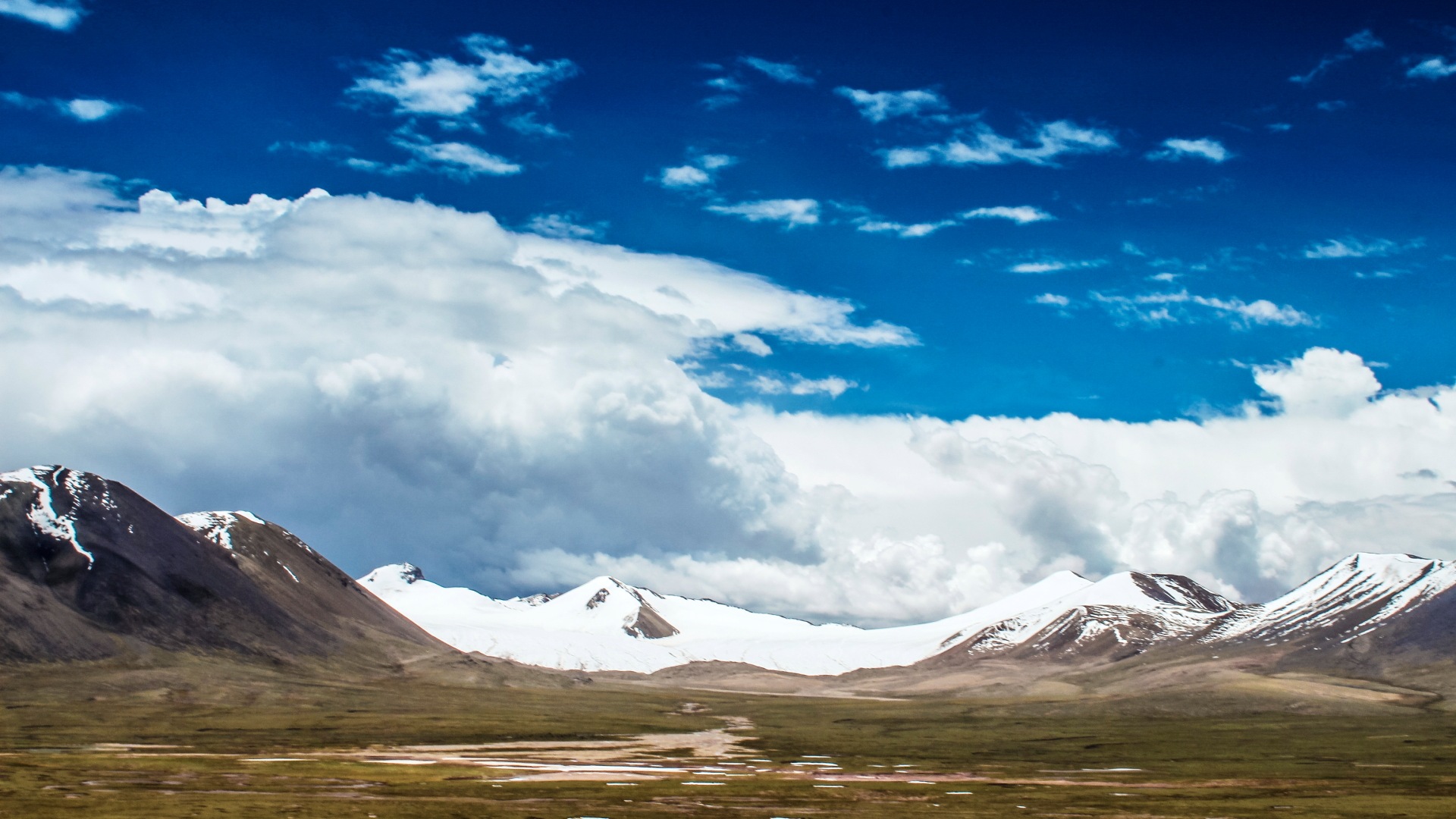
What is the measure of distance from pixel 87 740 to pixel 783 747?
96.3 meters

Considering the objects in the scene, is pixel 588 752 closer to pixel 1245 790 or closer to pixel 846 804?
pixel 846 804

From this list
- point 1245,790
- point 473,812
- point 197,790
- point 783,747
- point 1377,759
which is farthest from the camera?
point 783,747

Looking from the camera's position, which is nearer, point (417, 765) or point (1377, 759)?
point (417, 765)

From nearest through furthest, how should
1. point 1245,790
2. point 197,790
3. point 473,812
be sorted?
point 473,812 → point 197,790 → point 1245,790

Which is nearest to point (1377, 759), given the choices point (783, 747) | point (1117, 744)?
point (1117, 744)

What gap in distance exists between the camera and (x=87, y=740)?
169m

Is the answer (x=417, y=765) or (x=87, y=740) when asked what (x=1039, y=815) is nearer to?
(x=417, y=765)

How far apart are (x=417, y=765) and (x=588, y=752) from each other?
37909 millimetres

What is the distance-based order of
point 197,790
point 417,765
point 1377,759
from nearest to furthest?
point 197,790 < point 417,765 < point 1377,759

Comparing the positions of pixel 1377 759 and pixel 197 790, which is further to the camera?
pixel 1377 759

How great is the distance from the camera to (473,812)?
90.4 m

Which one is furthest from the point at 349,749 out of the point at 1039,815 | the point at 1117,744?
the point at 1117,744

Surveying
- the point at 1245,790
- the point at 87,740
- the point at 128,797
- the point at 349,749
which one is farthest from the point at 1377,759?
the point at 87,740

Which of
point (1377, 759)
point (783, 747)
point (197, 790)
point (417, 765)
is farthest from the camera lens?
Answer: point (783, 747)
